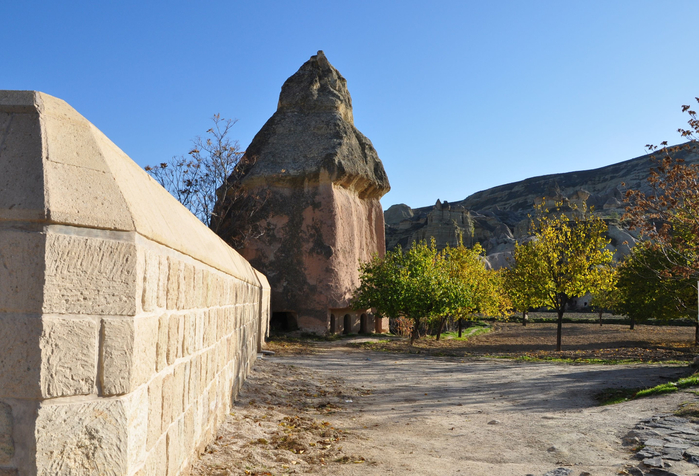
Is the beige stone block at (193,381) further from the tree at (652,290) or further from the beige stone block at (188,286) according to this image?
the tree at (652,290)

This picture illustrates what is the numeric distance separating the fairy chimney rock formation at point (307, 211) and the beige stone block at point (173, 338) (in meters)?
15.9

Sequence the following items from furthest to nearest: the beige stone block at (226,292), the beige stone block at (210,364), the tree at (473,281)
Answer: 1. the tree at (473,281)
2. the beige stone block at (226,292)
3. the beige stone block at (210,364)

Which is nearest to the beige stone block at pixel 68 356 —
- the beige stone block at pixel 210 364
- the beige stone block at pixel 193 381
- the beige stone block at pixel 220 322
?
the beige stone block at pixel 193 381

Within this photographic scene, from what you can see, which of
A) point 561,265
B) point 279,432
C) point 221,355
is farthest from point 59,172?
point 561,265

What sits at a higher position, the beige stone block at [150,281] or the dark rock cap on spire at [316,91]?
the dark rock cap on spire at [316,91]

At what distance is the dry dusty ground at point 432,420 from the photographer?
4.53 metres

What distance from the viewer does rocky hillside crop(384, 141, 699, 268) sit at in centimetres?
5978

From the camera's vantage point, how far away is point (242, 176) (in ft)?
67.6

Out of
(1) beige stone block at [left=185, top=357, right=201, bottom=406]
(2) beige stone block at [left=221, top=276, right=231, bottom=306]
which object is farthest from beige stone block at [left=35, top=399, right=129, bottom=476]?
(2) beige stone block at [left=221, top=276, right=231, bottom=306]

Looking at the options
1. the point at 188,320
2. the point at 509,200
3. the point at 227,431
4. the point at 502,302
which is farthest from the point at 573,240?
the point at 509,200

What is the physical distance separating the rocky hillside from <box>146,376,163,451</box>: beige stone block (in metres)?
35.7

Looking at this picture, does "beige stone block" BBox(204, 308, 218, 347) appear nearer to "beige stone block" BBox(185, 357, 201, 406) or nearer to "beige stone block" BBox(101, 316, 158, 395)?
"beige stone block" BBox(185, 357, 201, 406)

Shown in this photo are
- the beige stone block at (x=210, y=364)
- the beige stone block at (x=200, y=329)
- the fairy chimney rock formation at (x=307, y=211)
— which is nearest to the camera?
the beige stone block at (x=200, y=329)

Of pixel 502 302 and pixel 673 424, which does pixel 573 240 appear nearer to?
pixel 502 302
